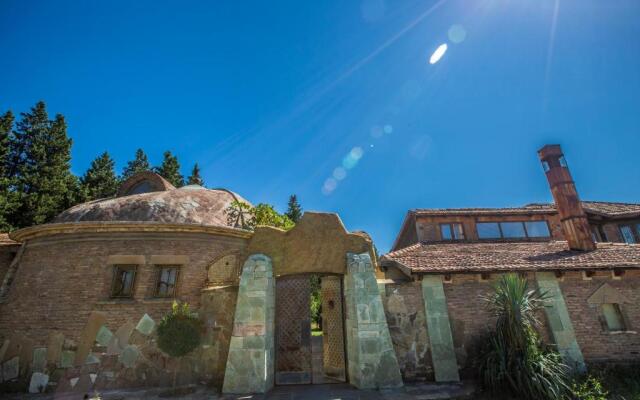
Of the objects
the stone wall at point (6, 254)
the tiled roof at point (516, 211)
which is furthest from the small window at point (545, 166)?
the stone wall at point (6, 254)

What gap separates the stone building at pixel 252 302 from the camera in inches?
283

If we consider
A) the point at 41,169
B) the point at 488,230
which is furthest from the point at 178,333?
the point at 41,169

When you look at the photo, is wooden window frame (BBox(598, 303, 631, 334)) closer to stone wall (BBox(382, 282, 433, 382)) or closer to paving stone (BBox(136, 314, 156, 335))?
stone wall (BBox(382, 282, 433, 382))

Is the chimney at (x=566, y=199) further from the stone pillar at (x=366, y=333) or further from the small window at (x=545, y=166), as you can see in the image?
the stone pillar at (x=366, y=333)

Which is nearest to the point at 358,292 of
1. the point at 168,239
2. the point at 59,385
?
the point at 168,239

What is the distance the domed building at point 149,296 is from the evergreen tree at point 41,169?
1060cm

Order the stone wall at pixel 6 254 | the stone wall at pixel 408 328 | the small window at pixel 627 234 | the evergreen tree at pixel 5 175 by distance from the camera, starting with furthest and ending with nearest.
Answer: the evergreen tree at pixel 5 175 < the small window at pixel 627 234 < the stone wall at pixel 6 254 < the stone wall at pixel 408 328

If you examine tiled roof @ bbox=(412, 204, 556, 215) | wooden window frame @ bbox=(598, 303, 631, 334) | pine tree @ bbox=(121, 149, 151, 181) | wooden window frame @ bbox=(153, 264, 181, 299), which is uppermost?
pine tree @ bbox=(121, 149, 151, 181)

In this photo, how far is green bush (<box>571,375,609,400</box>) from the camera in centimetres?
601

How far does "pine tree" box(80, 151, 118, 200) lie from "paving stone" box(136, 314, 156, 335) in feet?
63.0

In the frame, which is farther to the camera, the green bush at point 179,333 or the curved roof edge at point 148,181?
the curved roof edge at point 148,181

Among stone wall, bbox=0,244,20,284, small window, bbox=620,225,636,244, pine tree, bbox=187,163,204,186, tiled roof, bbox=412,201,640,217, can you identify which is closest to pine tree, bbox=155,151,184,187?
pine tree, bbox=187,163,204,186

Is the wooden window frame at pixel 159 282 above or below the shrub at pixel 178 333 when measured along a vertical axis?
above

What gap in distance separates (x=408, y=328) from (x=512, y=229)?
9.58m
